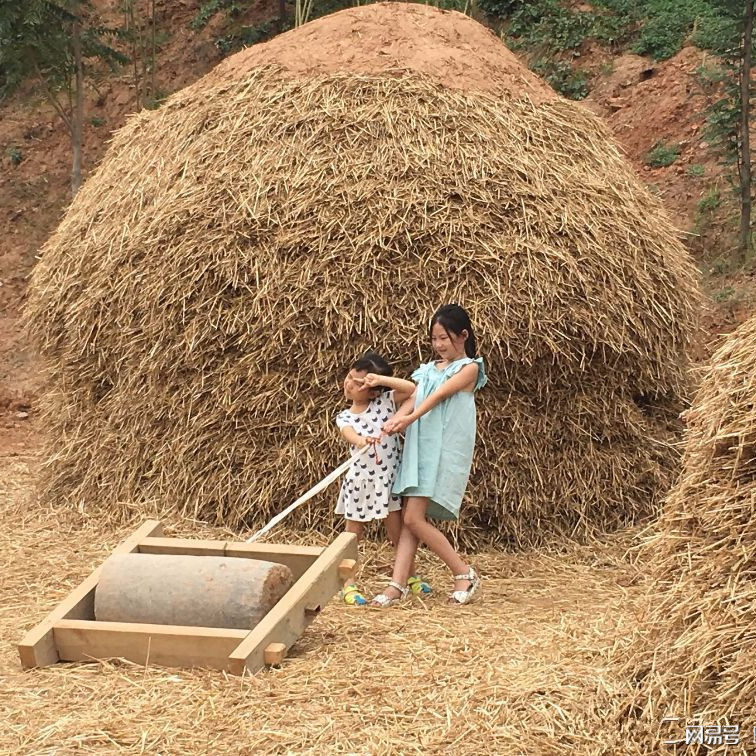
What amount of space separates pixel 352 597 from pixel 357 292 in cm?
158

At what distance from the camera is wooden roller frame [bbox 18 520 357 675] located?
4.16m

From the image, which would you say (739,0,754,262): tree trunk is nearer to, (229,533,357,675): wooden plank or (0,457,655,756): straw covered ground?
(0,457,655,756): straw covered ground

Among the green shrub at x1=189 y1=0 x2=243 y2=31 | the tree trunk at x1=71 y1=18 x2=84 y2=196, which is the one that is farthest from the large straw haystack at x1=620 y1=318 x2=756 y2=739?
the green shrub at x1=189 y1=0 x2=243 y2=31

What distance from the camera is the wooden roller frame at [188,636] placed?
13.6 ft

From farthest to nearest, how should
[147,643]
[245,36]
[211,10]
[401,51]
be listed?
[211,10], [245,36], [401,51], [147,643]

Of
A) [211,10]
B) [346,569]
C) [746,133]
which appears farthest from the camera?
[211,10]

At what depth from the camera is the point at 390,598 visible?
5.09 meters

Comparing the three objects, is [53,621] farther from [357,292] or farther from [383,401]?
[357,292]

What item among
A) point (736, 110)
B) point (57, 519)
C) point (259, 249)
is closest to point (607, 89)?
point (736, 110)

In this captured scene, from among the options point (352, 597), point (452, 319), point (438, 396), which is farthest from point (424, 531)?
point (452, 319)

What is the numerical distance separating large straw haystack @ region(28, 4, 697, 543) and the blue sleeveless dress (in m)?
0.68

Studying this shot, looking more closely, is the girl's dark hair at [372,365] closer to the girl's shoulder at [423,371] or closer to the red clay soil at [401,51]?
the girl's shoulder at [423,371]

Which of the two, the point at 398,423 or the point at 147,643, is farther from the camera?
the point at 398,423

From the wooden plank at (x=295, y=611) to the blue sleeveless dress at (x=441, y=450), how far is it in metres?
0.57
